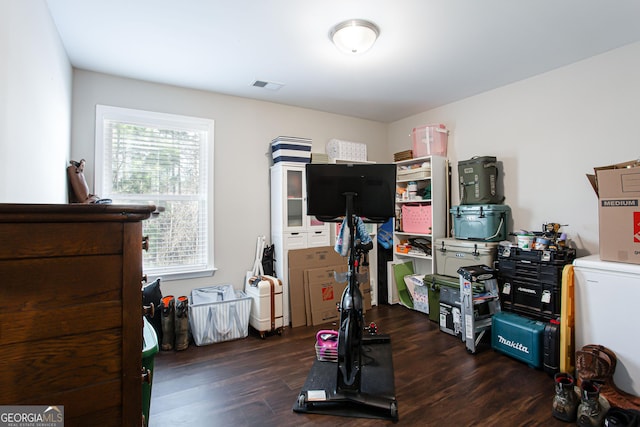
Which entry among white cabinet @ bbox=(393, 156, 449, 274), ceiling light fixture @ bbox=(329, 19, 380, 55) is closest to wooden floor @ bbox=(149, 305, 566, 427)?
white cabinet @ bbox=(393, 156, 449, 274)

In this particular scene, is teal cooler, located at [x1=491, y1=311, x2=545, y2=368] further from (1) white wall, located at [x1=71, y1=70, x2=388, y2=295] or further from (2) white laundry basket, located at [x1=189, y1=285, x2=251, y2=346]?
(1) white wall, located at [x1=71, y1=70, x2=388, y2=295]

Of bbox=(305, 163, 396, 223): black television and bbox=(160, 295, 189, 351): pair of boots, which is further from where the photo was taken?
bbox=(160, 295, 189, 351): pair of boots

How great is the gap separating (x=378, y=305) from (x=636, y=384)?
8.82 feet

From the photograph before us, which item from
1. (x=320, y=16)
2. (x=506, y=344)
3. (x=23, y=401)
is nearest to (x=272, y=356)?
(x=506, y=344)

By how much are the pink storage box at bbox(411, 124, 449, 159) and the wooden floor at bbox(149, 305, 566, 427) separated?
7.35ft

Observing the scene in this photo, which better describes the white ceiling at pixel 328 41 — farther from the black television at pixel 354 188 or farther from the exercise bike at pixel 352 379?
the exercise bike at pixel 352 379

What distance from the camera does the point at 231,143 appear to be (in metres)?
3.77

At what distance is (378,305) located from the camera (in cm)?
445

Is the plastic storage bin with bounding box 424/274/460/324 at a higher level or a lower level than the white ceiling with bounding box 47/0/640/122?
lower

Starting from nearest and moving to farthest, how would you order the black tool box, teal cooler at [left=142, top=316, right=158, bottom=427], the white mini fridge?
teal cooler at [left=142, top=316, right=158, bottom=427] → the white mini fridge → the black tool box

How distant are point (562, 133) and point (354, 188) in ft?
7.95

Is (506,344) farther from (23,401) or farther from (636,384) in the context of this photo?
(23,401)

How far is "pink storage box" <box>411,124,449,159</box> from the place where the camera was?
13.4 feet

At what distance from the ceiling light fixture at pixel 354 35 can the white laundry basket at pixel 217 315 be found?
2604 millimetres
